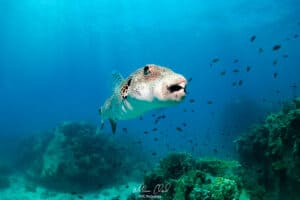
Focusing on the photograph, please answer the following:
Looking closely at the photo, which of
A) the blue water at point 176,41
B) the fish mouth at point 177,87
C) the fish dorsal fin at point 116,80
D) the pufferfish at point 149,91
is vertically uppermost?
→ the blue water at point 176,41

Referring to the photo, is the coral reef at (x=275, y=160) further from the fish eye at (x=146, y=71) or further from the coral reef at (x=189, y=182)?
the fish eye at (x=146, y=71)

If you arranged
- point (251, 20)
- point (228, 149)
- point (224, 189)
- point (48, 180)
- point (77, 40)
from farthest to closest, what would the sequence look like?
point (77, 40) → point (251, 20) → point (228, 149) → point (48, 180) → point (224, 189)

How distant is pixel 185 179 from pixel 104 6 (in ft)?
215

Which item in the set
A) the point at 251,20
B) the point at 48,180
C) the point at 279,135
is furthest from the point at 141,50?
the point at 279,135

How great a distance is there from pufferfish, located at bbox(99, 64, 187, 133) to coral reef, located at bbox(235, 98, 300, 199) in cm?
665

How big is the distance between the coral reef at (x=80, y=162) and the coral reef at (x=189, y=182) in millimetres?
7917

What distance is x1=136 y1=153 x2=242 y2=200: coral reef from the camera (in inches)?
233

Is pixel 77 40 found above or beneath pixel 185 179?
above

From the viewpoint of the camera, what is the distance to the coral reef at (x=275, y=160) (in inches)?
364

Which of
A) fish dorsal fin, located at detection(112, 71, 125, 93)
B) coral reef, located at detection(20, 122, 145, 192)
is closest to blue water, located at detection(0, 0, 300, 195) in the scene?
fish dorsal fin, located at detection(112, 71, 125, 93)

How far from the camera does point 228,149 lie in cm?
2911

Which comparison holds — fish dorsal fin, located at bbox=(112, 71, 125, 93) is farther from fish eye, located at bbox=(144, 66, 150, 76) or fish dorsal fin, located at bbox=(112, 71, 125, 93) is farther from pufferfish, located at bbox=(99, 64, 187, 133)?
fish eye, located at bbox=(144, 66, 150, 76)

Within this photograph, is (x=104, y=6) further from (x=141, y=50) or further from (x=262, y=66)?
(x=262, y=66)
